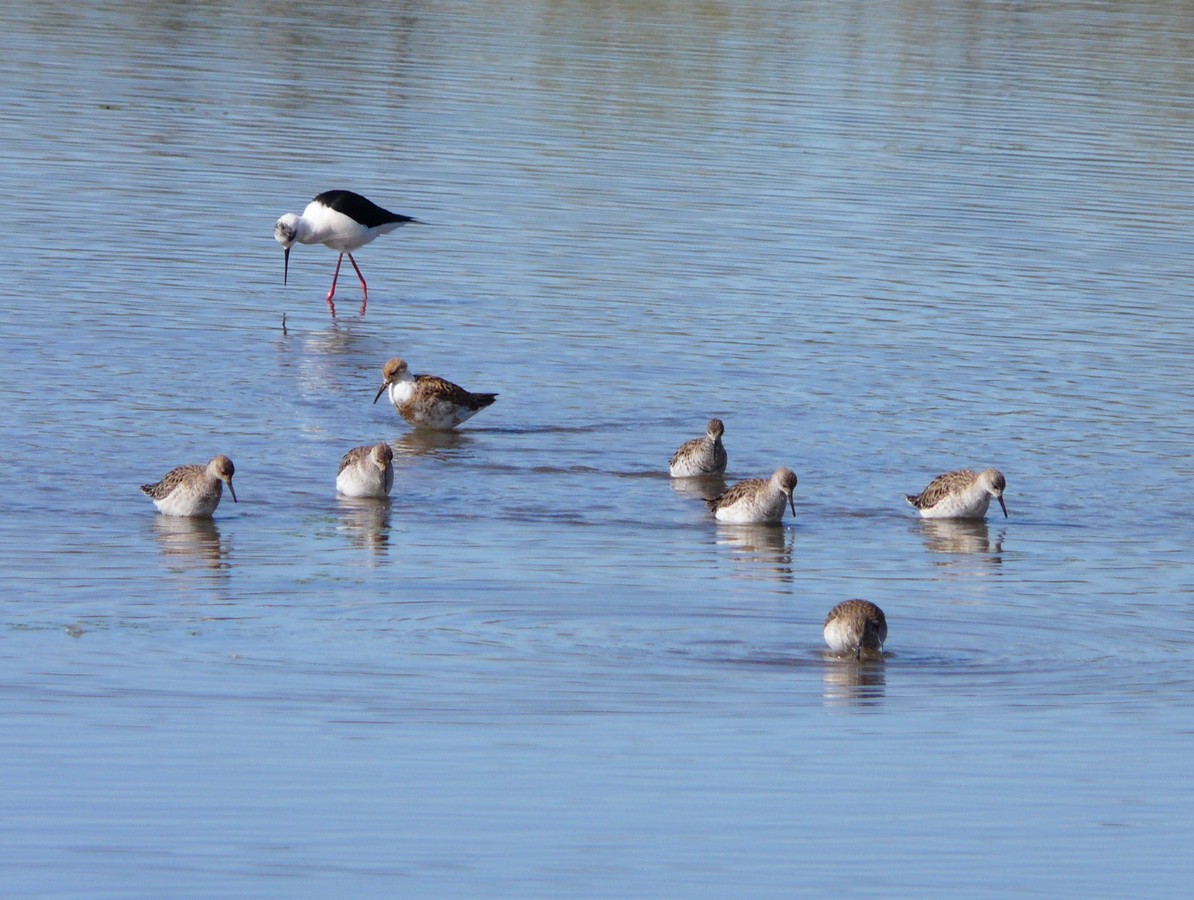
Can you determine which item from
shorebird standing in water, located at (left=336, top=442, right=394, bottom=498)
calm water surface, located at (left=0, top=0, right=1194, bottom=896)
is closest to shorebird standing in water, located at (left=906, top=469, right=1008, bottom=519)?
calm water surface, located at (left=0, top=0, right=1194, bottom=896)

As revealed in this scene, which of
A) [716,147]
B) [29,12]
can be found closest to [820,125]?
[716,147]

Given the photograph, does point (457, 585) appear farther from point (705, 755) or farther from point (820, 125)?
point (820, 125)

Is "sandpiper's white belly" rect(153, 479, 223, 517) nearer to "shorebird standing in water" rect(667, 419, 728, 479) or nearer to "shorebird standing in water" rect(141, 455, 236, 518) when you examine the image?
"shorebird standing in water" rect(141, 455, 236, 518)

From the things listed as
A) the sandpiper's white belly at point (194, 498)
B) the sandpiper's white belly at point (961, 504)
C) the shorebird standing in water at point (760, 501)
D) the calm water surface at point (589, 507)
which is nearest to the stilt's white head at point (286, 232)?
the calm water surface at point (589, 507)

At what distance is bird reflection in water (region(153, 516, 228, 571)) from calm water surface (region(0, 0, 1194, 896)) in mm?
50

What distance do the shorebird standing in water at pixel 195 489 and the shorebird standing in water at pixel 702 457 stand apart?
3445mm

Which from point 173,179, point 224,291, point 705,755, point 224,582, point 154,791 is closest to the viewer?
point 154,791

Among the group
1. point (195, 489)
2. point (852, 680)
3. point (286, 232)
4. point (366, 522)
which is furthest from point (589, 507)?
point (286, 232)

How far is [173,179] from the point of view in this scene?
29312mm

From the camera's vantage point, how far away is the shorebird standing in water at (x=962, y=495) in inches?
592

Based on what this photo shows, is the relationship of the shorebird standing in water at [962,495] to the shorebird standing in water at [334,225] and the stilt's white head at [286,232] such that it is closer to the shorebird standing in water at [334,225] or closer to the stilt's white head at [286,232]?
the shorebird standing in water at [334,225]

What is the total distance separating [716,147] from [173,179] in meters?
9.12

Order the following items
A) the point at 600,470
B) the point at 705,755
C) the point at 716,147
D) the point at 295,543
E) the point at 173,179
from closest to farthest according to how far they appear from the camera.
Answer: the point at 705,755, the point at 295,543, the point at 600,470, the point at 173,179, the point at 716,147

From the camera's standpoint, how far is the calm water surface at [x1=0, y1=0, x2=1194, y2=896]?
347 inches
